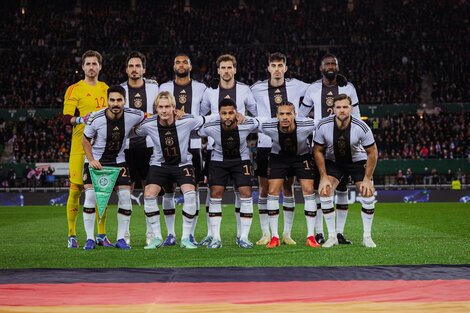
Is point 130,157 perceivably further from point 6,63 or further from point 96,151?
point 6,63

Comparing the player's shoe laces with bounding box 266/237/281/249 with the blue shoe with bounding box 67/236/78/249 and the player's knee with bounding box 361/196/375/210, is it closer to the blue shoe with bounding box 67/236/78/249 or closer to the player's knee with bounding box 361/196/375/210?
the player's knee with bounding box 361/196/375/210

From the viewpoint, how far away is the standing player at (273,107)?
10.3m

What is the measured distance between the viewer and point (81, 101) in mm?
10172

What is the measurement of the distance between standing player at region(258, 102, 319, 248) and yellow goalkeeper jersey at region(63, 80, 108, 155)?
229 centimetres

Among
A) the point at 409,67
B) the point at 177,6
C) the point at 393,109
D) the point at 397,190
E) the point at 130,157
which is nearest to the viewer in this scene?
the point at 130,157

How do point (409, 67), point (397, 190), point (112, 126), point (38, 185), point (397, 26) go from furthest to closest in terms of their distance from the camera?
1. point (397, 26)
2. point (409, 67)
3. point (38, 185)
4. point (397, 190)
5. point (112, 126)

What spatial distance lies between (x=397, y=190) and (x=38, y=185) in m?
13.5

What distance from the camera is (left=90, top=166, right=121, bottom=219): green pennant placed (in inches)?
377

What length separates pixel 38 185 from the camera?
92.9 feet

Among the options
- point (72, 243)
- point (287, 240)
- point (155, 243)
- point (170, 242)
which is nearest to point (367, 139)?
point (287, 240)

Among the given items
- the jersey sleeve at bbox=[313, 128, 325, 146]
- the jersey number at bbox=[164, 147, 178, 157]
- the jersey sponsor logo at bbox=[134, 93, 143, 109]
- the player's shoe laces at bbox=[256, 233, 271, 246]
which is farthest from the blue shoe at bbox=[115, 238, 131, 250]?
the jersey sleeve at bbox=[313, 128, 325, 146]

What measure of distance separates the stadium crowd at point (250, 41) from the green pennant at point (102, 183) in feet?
88.9

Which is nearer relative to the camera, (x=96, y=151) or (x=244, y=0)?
(x=96, y=151)

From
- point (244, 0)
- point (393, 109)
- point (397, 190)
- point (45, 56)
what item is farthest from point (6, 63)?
point (397, 190)
